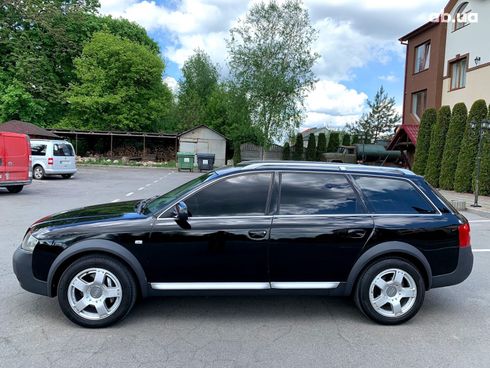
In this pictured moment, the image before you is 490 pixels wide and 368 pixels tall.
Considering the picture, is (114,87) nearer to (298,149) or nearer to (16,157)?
(298,149)

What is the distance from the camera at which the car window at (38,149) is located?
19358 mm

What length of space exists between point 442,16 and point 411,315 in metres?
25.0

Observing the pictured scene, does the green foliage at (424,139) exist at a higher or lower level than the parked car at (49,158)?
higher

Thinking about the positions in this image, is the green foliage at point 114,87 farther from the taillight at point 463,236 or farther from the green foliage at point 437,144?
the taillight at point 463,236

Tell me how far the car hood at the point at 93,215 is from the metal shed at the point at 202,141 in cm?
3316

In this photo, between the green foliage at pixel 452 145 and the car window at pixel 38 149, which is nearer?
the green foliage at pixel 452 145

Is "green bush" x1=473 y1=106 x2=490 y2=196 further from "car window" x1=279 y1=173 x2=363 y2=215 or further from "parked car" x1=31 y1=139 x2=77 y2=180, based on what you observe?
"parked car" x1=31 y1=139 x2=77 y2=180

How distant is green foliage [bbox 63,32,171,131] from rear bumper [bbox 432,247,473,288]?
3634 cm

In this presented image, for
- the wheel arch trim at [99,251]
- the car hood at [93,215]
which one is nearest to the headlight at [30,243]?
the car hood at [93,215]

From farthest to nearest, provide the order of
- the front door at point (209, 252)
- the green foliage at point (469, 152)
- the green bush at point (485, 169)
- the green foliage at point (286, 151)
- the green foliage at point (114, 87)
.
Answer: the green foliage at point (286, 151) < the green foliage at point (114, 87) < the green foliage at point (469, 152) < the green bush at point (485, 169) < the front door at point (209, 252)

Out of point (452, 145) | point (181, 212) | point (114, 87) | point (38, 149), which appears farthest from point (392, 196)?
point (114, 87)

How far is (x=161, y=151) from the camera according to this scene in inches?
1542

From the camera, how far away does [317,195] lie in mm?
4121

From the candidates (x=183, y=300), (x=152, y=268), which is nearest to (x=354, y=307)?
(x=183, y=300)
